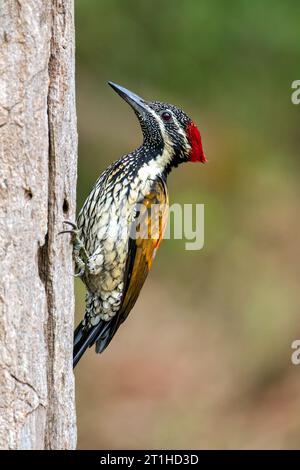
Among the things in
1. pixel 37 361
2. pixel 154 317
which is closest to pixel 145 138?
pixel 37 361

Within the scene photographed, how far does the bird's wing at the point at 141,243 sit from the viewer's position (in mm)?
5199

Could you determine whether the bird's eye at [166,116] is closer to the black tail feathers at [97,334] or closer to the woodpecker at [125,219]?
the woodpecker at [125,219]

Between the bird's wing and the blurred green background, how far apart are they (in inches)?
128

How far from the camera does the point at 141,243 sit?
522 cm

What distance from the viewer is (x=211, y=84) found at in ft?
31.2

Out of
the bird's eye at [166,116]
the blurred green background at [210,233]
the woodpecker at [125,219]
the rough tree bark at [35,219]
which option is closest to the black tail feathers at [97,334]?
the woodpecker at [125,219]

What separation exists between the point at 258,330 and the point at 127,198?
4437 mm

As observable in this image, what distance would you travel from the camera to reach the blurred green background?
8750mm

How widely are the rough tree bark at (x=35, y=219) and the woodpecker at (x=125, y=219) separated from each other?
59 cm

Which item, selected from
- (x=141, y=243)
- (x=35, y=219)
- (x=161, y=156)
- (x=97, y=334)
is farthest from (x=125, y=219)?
(x=35, y=219)

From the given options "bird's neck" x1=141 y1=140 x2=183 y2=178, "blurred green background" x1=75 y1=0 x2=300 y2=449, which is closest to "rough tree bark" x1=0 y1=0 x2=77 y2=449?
"bird's neck" x1=141 y1=140 x2=183 y2=178

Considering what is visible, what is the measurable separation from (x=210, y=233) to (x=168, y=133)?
13.7 ft

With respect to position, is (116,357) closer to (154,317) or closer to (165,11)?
(154,317)

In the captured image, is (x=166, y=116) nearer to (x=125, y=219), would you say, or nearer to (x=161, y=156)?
(x=161, y=156)
